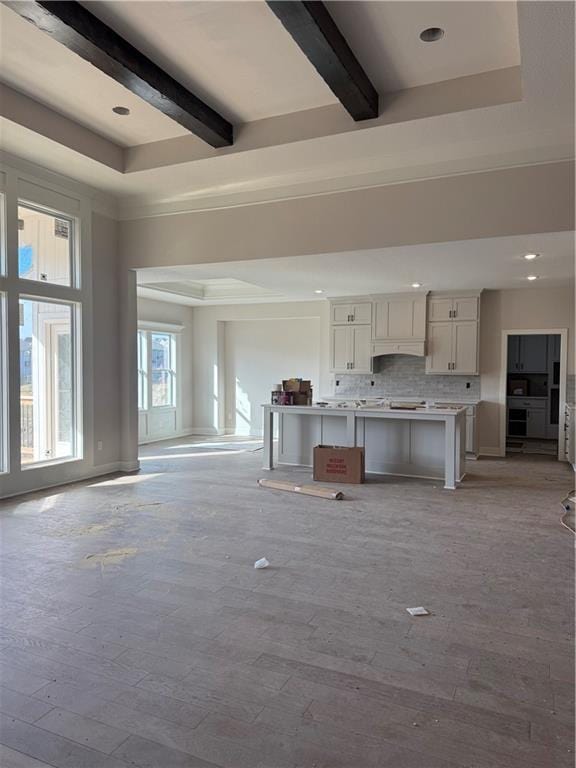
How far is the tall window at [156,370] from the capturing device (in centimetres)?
943

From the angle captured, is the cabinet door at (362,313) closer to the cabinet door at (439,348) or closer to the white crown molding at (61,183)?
the cabinet door at (439,348)

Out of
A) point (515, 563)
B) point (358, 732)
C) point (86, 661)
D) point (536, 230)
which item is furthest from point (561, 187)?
point (86, 661)

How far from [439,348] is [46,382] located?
5.77 meters

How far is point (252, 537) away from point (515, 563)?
1.91 meters

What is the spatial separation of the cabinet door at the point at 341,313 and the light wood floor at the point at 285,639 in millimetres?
4678

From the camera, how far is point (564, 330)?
24.8ft

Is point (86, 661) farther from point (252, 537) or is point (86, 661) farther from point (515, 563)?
point (515, 563)

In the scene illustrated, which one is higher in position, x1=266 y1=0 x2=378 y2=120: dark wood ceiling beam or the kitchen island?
x1=266 y1=0 x2=378 y2=120: dark wood ceiling beam

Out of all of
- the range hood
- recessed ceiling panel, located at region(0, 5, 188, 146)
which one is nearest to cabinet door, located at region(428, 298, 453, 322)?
the range hood

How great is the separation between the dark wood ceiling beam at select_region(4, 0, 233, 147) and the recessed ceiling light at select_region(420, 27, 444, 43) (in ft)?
6.31

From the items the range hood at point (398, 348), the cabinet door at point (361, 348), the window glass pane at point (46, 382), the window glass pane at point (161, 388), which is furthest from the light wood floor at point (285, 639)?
the window glass pane at point (161, 388)

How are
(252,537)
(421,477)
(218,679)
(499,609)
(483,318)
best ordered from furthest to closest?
(483,318)
(421,477)
(252,537)
(499,609)
(218,679)

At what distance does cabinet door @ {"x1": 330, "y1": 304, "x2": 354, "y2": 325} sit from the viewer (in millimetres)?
8711

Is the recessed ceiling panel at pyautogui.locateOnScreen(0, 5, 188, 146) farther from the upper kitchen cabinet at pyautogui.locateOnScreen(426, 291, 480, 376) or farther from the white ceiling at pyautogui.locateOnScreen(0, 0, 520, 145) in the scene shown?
the upper kitchen cabinet at pyautogui.locateOnScreen(426, 291, 480, 376)
